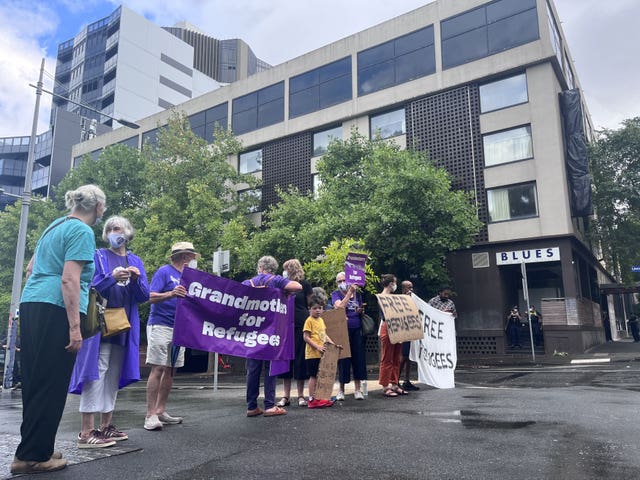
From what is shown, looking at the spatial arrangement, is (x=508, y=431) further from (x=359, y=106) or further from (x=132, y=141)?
(x=132, y=141)

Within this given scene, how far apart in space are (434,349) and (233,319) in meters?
4.51

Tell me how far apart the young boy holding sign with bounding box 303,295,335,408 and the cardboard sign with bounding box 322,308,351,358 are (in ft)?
0.57

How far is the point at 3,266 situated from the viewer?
3328 centimetres

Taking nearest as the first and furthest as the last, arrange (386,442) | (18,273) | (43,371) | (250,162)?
(43,371) → (386,442) → (18,273) → (250,162)

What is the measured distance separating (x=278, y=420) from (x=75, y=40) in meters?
→ 83.3

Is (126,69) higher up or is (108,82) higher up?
(126,69)

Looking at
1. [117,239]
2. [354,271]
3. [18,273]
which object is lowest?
[117,239]

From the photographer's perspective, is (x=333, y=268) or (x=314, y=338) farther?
(x=333, y=268)

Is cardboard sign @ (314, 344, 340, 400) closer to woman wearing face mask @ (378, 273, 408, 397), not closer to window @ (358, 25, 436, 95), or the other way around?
woman wearing face mask @ (378, 273, 408, 397)

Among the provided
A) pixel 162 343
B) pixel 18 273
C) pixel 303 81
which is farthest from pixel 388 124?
pixel 162 343

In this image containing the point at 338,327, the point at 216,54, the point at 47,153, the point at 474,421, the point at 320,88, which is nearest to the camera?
the point at 474,421

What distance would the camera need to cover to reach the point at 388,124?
28.2m

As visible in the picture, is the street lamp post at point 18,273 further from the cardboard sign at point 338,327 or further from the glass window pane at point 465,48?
the glass window pane at point 465,48

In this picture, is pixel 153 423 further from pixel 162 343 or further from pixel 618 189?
pixel 618 189
